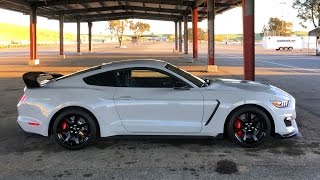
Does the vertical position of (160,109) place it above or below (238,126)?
above

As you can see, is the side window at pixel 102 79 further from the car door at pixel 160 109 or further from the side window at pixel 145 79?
the car door at pixel 160 109

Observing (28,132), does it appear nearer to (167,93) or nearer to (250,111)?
(167,93)

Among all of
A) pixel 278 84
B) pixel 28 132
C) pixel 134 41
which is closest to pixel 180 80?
pixel 28 132

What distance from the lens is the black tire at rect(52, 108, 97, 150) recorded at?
649 centimetres

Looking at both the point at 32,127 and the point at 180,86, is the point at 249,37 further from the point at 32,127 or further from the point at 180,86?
the point at 32,127

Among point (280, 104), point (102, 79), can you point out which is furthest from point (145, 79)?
point (280, 104)

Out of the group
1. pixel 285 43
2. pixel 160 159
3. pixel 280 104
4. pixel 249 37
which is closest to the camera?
pixel 160 159

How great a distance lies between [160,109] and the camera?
6.40 m

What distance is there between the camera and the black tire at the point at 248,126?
6.46 metres

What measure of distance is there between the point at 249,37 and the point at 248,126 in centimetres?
615

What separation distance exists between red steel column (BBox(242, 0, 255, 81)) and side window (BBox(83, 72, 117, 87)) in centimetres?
663

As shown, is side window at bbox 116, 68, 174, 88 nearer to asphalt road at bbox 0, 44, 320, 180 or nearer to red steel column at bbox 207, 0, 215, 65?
asphalt road at bbox 0, 44, 320, 180

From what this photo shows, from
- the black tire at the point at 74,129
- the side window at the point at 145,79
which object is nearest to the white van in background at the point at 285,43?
the side window at the point at 145,79

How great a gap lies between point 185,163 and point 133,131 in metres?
1.06
